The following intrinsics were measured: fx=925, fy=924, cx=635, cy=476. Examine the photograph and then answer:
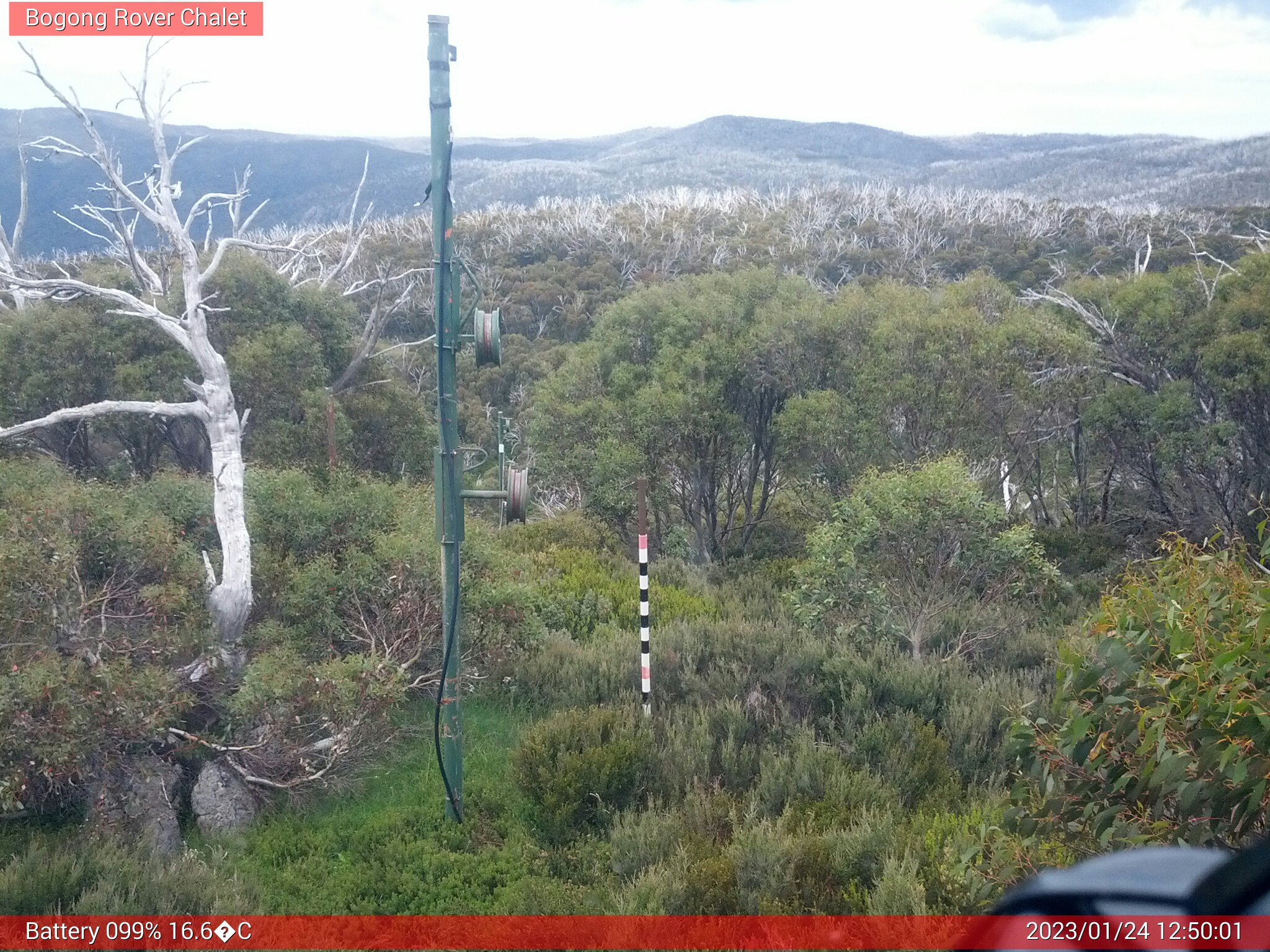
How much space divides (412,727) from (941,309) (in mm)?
11166

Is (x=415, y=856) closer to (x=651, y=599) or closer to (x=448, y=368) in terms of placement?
(x=448, y=368)

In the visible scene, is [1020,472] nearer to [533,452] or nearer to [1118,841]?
[533,452]

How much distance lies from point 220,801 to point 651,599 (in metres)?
6.07

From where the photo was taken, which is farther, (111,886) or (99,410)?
(99,410)

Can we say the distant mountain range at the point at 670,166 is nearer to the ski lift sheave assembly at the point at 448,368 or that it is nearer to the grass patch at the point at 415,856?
the ski lift sheave assembly at the point at 448,368

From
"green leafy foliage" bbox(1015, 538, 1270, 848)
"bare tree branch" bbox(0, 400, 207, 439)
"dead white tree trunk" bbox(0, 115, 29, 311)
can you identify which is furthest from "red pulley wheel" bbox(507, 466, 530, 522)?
"dead white tree trunk" bbox(0, 115, 29, 311)

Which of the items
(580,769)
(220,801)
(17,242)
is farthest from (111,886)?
(17,242)

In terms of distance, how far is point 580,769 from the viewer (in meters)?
6.30

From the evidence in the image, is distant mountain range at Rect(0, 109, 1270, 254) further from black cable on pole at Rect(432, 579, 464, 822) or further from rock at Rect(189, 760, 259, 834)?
rock at Rect(189, 760, 259, 834)

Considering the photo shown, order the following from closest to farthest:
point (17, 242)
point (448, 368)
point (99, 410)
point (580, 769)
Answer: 1. point (448, 368)
2. point (580, 769)
3. point (99, 410)
4. point (17, 242)

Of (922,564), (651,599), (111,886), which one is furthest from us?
(651,599)

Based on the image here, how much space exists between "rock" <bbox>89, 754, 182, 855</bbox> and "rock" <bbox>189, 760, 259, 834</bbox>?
166 mm

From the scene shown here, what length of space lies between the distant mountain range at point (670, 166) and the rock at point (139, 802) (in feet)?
152

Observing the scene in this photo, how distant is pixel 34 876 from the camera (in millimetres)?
4988
